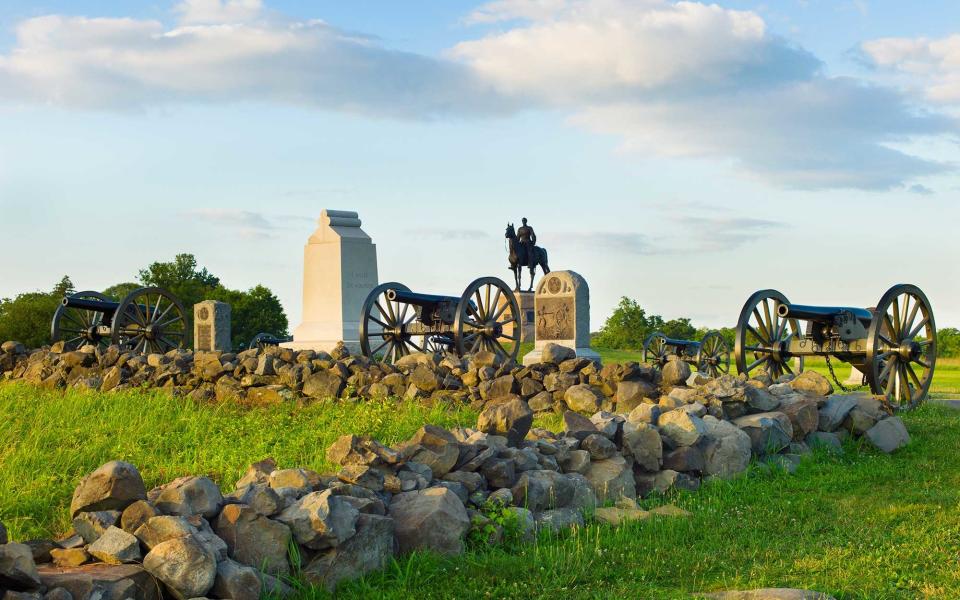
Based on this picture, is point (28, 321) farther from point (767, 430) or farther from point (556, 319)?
point (767, 430)

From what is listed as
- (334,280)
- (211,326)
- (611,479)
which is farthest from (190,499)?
(211,326)

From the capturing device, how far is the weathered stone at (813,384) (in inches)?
390

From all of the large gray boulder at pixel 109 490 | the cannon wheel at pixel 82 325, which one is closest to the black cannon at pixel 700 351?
the cannon wheel at pixel 82 325

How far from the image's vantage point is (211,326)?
68.9 feet

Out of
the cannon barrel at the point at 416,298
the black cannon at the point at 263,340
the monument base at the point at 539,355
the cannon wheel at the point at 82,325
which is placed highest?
the cannon barrel at the point at 416,298

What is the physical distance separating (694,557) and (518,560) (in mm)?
982

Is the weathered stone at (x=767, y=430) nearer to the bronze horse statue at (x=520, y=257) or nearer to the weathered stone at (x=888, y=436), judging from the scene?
the weathered stone at (x=888, y=436)

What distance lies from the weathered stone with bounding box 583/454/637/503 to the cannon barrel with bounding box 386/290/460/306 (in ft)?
28.2

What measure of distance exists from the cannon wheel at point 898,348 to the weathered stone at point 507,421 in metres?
6.13

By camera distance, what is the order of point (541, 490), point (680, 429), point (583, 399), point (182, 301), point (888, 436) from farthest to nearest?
1. point (182, 301)
2. point (583, 399)
3. point (888, 436)
4. point (680, 429)
5. point (541, 490)

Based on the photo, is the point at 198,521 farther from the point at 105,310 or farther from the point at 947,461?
the point at 105,310

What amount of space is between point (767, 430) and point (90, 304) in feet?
46.4

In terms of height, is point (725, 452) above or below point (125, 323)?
below

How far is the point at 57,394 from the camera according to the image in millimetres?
13180
